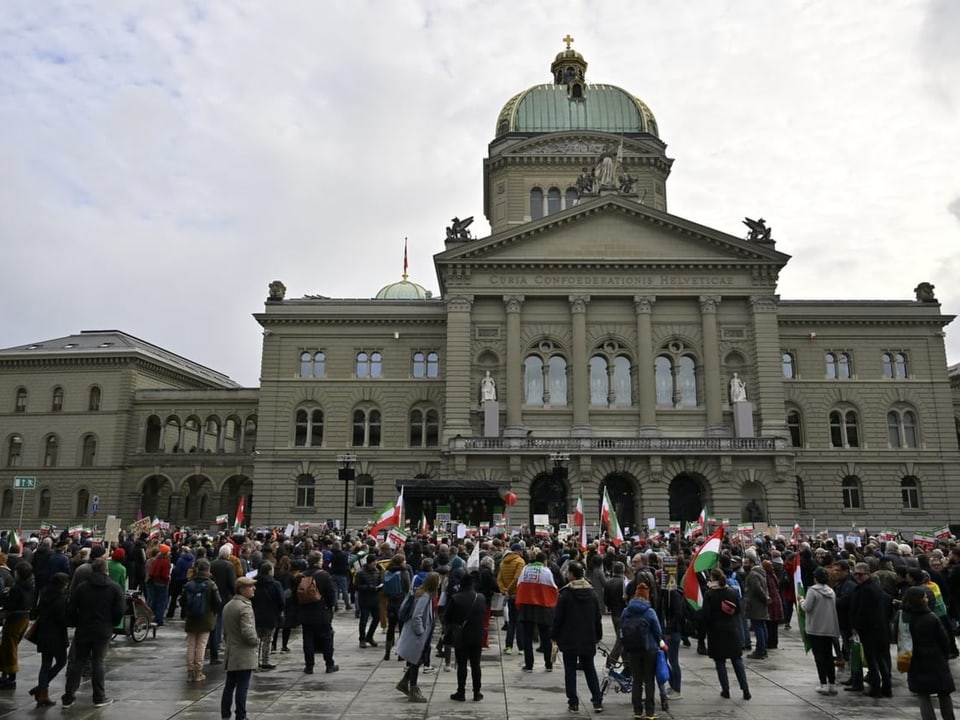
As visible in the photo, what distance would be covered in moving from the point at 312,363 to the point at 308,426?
4.20 m

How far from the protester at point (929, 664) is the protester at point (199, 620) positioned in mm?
10517

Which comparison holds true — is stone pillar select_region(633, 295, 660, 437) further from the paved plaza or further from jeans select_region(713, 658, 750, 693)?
jeans select_region(713, 658, 750, 693)

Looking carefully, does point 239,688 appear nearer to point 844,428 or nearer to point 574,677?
point 574,677

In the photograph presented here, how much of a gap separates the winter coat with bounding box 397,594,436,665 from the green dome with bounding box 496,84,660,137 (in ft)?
182

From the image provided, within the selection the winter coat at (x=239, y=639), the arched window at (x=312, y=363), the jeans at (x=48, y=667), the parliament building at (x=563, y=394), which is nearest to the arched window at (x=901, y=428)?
the parliament building at (x=563, y=394)

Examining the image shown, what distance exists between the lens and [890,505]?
2110 inches

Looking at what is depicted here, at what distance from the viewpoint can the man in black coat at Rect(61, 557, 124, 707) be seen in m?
12.1

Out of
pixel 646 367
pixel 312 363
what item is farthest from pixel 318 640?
pixel 312 363

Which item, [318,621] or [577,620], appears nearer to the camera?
[577,620]

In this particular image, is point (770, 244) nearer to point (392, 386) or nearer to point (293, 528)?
point (392, 386)

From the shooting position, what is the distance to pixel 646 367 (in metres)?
49.8

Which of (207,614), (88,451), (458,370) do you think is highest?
(458,370)

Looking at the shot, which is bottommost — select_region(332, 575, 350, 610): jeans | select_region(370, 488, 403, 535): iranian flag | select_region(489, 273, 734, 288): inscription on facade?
select_region(332, 575, 350, 610): jeans

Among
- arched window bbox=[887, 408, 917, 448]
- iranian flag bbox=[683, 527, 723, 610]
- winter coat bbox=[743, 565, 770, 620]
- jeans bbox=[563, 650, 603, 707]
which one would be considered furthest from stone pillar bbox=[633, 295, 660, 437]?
jeans bbox=[563, 650, 603, 707]
